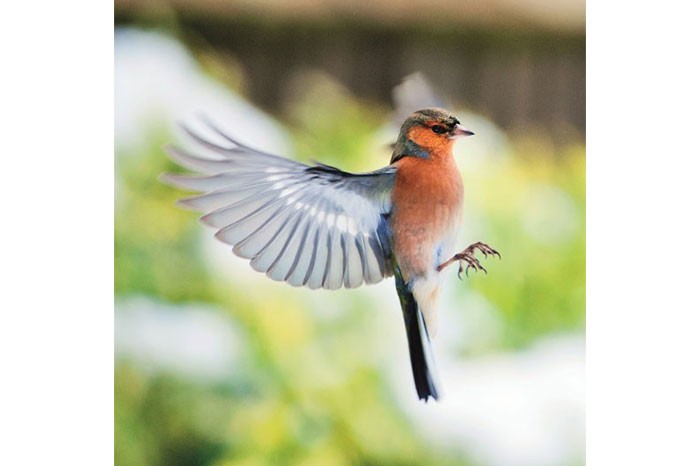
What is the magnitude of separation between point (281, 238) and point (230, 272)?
149 millimetres

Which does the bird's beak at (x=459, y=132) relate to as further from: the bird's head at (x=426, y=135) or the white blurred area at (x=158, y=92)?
the white blurred area at (x=158, y=92)

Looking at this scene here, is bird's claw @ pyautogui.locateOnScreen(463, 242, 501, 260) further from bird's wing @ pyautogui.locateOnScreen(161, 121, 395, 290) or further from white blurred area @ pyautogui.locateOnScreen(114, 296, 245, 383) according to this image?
white blurred area @ pyautogui.locateOnScreen(114, 296, 245, 383)

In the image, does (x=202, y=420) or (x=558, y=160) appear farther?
(x=558, y=160)

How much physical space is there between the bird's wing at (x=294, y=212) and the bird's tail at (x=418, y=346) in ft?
0.28

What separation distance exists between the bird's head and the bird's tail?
31cm

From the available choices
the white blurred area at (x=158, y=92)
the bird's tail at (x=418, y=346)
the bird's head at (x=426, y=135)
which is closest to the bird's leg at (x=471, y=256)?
Result: the bird's tail at (x=418, y=346)

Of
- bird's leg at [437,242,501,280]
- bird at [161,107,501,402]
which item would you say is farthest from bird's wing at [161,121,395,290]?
bird's leg at [437,242,501,280]

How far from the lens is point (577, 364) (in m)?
2.41

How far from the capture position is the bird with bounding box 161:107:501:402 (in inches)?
86.2

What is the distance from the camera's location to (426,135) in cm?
230

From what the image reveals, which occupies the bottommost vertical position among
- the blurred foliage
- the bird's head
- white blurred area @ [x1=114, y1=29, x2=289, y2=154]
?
the blurred foliage

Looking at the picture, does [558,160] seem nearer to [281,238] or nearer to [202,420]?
[281,238]

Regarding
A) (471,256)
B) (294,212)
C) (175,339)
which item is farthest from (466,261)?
(175,339)

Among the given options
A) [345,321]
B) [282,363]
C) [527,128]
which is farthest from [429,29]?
[282,363]
